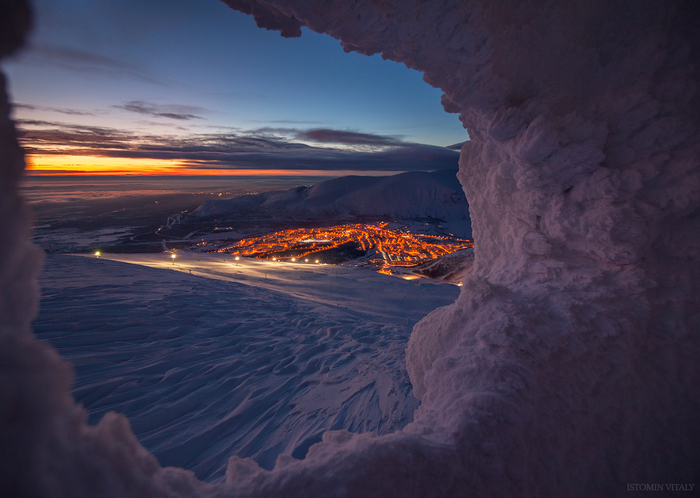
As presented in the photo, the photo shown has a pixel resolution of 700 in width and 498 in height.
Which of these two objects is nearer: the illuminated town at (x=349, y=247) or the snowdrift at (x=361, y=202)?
the illuminated town at (x=349, y=247)

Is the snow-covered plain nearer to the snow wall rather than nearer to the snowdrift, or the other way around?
the snow wall

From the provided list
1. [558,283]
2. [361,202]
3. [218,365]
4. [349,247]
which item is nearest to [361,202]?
[361,202]

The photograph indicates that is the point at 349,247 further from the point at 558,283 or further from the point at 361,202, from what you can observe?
the point at 361,202

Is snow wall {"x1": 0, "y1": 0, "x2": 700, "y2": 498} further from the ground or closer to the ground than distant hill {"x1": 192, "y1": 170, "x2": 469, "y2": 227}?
further from the ground

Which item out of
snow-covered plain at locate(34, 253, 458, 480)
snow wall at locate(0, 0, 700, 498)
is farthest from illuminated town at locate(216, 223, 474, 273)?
snow wall at locate(0, 0, 700, 498)

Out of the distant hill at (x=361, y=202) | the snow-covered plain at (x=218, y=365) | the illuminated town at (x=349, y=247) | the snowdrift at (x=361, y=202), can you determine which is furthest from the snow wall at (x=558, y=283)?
the snowdrift at (x=361, y=202)

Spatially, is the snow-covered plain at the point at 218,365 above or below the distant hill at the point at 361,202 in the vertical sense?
above

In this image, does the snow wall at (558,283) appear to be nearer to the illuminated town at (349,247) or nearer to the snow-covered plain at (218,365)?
the snow-covered plain at (218,365)

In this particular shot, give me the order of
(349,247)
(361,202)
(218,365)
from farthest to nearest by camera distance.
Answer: (361,202), (349,247), (218,365)
